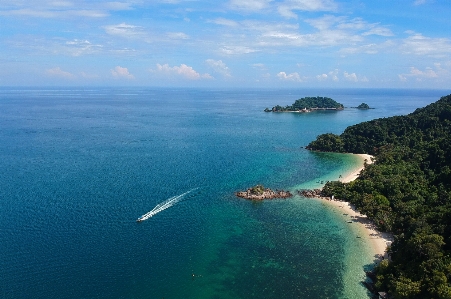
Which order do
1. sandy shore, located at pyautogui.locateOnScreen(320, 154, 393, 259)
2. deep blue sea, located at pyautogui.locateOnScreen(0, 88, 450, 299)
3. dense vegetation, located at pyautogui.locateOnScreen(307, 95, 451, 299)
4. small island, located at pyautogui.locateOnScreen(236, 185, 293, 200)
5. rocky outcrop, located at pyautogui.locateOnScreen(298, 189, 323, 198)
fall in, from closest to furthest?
dense vegetation, located at pyautogui.locateOnScreen(307, 95, 451, 299), deep blue sea, located at pyautogui.locateOnScreen(0, 88, 450, 299), sandy shore, located at pyautogui.locateOnScreen(320, 154, 393, 259), small island, located at pyautogui.locateOnScreen(236, 185, 293, 200), rocky outcrop, located at pyautogui.locateOnScreen(298, 189, 323, 198)

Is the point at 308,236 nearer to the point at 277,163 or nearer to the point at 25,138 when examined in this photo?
the point at 277,163

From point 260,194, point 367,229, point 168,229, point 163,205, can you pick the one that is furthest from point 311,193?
point 168,229

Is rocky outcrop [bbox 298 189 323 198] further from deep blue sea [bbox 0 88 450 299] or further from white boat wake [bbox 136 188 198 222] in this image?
white boat wake [bbox 136 188 198 222]

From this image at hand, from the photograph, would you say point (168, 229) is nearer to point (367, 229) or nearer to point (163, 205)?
point (163, 205)

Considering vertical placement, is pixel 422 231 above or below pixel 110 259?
above

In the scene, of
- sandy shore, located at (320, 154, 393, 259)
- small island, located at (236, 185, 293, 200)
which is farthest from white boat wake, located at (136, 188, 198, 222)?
sandy shore, located at (320, 154, 393, 259)

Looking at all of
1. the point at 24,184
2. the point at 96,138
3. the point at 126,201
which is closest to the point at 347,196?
the point at 126,201

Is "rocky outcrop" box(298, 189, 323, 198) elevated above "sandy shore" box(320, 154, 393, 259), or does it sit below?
above
